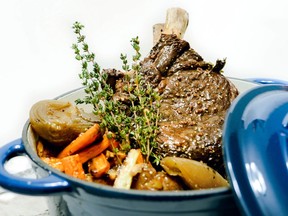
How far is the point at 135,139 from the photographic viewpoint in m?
1.23

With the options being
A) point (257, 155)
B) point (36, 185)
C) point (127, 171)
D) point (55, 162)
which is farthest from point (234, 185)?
point (55, 162)

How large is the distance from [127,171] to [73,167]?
0.16 m

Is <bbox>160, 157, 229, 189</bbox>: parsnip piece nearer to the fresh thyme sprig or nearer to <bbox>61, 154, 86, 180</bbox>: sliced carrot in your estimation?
the fresh thyme sprig

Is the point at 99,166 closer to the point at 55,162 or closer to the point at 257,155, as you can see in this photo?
the point at 55,162

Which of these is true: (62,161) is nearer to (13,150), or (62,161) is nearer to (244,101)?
(13,150)

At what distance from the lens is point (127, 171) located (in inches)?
44.9

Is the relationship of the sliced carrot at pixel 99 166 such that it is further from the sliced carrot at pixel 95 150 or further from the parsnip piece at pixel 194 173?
the parsnip piece at pixel 194 173

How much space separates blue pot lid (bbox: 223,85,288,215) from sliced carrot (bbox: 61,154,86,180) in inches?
16.9

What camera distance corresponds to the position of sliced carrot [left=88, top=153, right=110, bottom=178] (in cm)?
121

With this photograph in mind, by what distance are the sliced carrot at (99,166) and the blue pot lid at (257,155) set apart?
15.0 inches

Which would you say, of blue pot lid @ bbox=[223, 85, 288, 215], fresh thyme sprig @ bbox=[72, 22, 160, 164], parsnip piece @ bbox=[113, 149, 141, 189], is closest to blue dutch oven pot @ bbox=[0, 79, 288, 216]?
blue pot lid @ bbox=[223, 85, 288, 215]

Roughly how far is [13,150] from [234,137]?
59cm

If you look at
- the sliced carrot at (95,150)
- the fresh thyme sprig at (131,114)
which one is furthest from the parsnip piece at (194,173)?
the sliced carrot at (95,150)

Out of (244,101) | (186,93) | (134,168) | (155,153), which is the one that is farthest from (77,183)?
(186,93)
